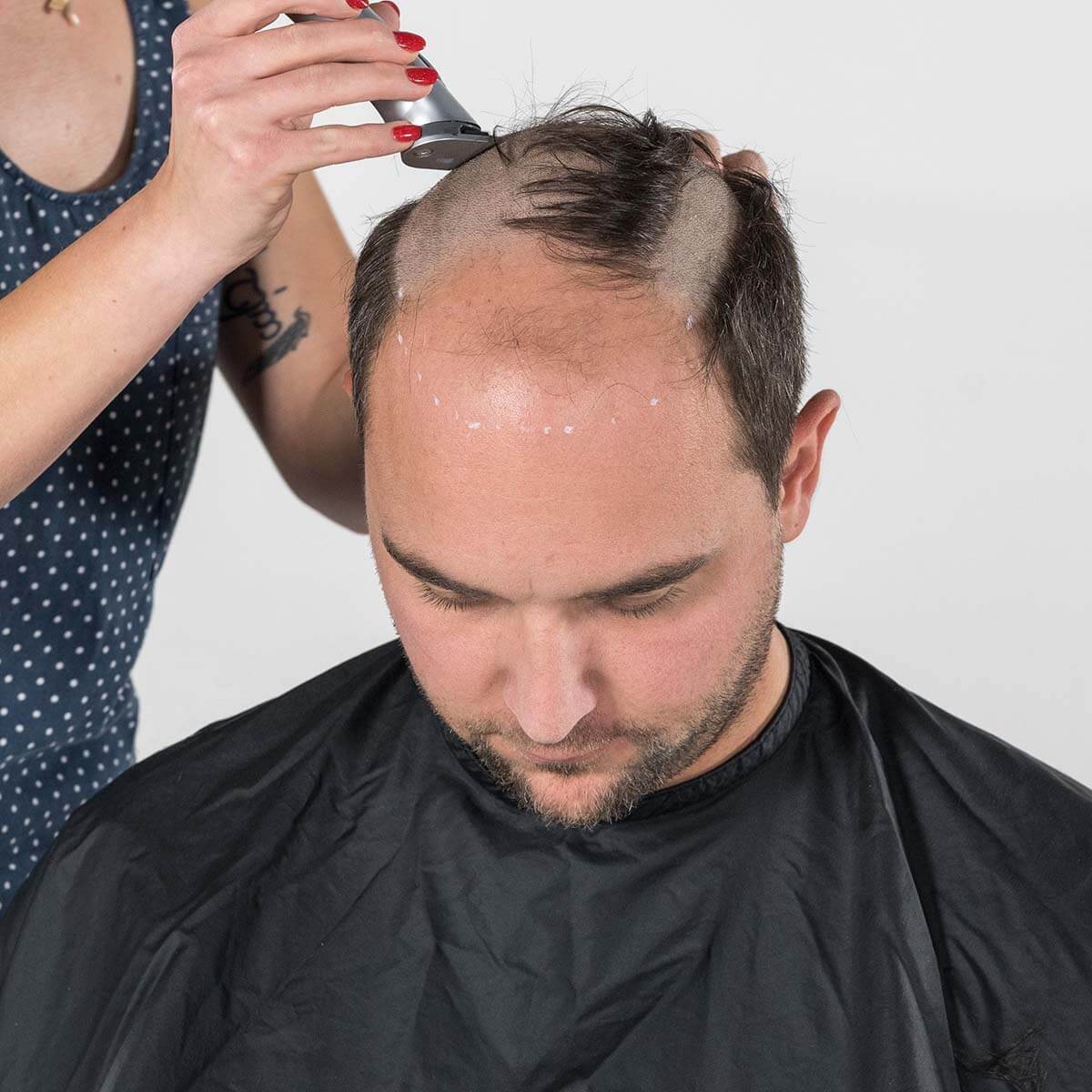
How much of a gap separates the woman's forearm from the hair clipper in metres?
0.21

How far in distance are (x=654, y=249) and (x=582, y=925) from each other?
730 mm

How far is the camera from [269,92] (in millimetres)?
1320

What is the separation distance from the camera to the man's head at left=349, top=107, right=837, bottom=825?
4.70 ft

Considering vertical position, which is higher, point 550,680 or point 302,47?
point 302,47

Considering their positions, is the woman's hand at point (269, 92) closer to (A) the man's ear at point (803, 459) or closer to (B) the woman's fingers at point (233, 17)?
(B) the woman's fingers at point (233, 17)

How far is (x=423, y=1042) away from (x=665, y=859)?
321 mm

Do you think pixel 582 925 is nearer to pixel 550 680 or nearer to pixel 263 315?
pixel 550 680

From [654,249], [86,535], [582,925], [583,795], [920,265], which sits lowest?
[582,925]

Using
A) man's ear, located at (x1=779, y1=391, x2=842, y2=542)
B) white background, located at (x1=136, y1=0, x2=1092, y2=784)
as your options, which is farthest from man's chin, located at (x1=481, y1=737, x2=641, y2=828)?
white background, located at (x1=136, y1=0, x2=1092, y2=784)

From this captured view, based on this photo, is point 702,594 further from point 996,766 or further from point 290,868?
point 290,868

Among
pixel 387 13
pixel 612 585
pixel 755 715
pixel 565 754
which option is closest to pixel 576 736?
pixel 565 754

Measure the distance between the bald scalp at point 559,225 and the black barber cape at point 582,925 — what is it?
56 cm

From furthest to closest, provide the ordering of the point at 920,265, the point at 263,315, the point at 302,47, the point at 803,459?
the point at 920,265, the point at 263,315, the point at 803,459, the point at 302,47

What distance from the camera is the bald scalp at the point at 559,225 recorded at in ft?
4.81
